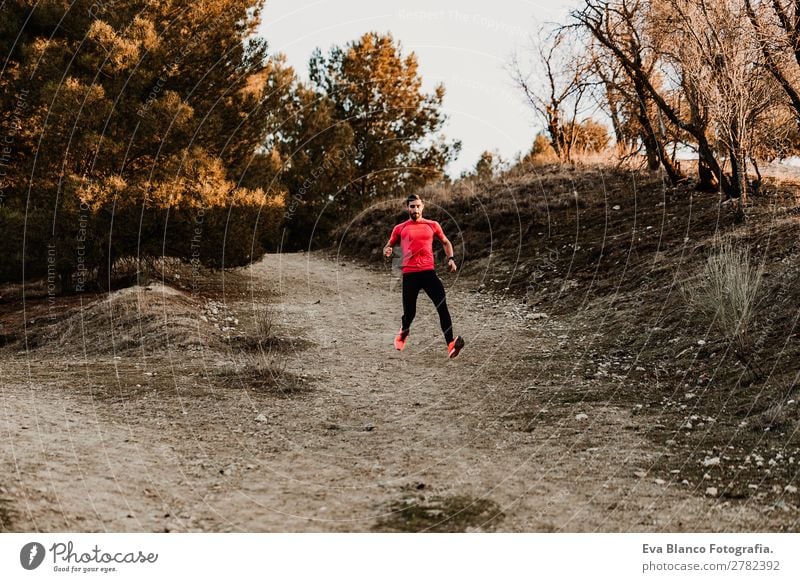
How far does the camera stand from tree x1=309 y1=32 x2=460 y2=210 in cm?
2483

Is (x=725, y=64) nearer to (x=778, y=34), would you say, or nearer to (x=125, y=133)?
→ (x=778, y=34)

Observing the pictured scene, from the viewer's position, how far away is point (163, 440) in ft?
23.1

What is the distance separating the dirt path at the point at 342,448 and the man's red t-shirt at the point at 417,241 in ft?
5.27

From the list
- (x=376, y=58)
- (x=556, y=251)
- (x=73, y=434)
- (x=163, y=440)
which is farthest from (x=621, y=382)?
(x=376, y=58)

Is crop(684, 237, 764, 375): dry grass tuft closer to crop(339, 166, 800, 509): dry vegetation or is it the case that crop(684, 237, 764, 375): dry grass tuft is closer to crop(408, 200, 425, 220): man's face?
crop(339, 166, 800, 509): dry vegetation

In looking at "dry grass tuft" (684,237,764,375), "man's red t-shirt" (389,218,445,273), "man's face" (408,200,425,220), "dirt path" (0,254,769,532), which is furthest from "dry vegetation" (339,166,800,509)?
"man's face" (408,200,425,220)

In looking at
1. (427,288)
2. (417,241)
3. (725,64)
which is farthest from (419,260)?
(725,64)

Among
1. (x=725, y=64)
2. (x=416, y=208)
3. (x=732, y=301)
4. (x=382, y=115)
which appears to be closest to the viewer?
(x=416, y=208)

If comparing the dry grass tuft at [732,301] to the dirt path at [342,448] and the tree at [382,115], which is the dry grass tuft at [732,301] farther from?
the tree at [382,115]

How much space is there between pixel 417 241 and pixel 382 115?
1932 cm

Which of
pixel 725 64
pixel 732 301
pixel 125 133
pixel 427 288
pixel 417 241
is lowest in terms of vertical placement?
pixel 427 288

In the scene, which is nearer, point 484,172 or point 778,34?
point 778,34

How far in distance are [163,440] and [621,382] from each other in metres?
5.31

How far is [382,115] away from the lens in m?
26.6
